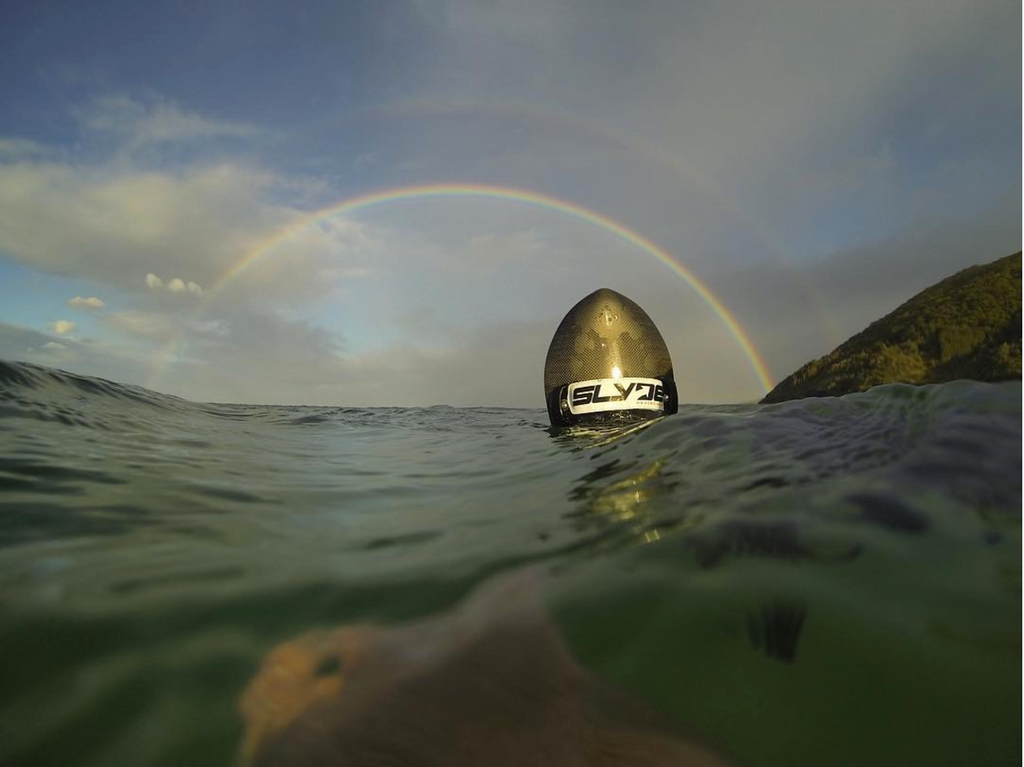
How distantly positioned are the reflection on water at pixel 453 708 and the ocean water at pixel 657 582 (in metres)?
0.07

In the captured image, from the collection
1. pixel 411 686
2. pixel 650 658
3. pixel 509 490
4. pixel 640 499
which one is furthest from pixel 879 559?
pixel 509 490

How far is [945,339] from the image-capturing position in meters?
9.85

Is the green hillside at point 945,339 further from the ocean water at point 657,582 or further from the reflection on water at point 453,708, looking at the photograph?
the reflection on water at point 453,708

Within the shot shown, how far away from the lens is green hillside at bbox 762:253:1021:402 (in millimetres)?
8773

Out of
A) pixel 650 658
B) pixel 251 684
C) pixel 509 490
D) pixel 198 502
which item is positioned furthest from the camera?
pixel 509 490

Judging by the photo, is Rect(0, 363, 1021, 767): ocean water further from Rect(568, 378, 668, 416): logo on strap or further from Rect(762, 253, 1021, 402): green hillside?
Rect(762, 253, 1021, 402): green hillside

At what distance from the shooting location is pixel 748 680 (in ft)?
4.41

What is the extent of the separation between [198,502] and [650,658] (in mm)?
3598

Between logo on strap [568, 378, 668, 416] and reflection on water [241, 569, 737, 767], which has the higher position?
logo on strap [568, 378, 668, 416]

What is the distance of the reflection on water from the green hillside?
9.89 m

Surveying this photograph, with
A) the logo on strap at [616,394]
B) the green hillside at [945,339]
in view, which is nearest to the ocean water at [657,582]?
the logo on strap at [616,394]

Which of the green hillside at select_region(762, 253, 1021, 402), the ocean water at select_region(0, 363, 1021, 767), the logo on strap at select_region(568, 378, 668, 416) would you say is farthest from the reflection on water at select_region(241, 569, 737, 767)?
the green hillside at select_region(762, 253, 1021, 402)

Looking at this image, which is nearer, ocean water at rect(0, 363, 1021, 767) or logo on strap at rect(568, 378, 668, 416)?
ocean water at rect(0, 363, 1021, 767)

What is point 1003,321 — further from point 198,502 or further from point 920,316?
point 198,502
